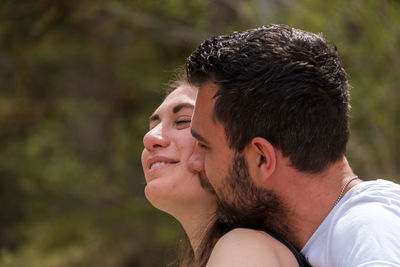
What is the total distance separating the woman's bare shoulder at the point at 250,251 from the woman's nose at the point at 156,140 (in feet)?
1.83

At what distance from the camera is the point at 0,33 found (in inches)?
163

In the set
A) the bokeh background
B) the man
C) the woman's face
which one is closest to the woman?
the woman's face

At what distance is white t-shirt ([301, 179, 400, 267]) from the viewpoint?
1.65 metres

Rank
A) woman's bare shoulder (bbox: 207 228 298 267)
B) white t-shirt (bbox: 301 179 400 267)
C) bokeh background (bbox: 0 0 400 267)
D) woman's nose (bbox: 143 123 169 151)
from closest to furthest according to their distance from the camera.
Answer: white t-shirt (bbox: 301 179 400 267), woman's bare shoulder (bbox: 207 228 298 267), woman's nose (bbox: 143 123 169 151), bokeh background (bbox: 0 0 400 267)

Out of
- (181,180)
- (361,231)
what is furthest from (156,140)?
(361,231)

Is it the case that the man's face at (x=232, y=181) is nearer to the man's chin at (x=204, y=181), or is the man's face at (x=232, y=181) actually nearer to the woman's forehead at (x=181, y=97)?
the man's chin at (x=204, y=181)

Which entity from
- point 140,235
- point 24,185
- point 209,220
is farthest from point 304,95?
point 140,235

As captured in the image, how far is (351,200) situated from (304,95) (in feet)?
1.17

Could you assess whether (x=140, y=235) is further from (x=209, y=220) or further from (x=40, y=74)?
(x=209, y=220)

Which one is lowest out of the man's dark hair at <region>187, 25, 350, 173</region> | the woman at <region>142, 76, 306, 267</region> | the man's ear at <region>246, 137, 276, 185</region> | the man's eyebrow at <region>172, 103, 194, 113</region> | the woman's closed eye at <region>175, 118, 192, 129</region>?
the woman at <region>142, 76, 306, 267</region>

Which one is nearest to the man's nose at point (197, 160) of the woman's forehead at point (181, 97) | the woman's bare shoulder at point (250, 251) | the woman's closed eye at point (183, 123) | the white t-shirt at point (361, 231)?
the woman's closed eye at point (183, 123)

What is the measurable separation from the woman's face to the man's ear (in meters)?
0.44

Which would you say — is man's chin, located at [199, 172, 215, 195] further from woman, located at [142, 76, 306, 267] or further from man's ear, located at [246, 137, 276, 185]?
man's ear, located at [246, 137, 276, 185]

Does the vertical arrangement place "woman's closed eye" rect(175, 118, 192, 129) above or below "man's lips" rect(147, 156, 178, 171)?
above
